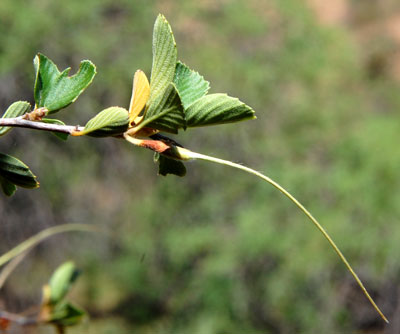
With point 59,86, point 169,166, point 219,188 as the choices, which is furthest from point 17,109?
point 219,188

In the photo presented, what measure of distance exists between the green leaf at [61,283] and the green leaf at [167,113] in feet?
1.70

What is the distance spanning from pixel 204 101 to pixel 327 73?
5930 mm

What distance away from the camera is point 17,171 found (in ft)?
1.66

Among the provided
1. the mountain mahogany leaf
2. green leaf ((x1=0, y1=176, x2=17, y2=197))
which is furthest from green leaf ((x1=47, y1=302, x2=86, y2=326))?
the mountain mahogany leaf

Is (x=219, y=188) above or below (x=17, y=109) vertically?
below

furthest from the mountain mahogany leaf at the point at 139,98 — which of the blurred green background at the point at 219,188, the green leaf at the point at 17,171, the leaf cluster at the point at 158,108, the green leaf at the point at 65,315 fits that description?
the blurred green background at the point at 219,188

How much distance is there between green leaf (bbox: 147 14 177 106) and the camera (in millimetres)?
447

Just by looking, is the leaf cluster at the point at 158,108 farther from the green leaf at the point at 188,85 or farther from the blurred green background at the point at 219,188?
the blurred green background at the point at 219,188

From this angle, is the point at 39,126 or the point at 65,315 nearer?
the point at 39,126

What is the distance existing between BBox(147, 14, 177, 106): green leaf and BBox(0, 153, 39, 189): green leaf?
13cm

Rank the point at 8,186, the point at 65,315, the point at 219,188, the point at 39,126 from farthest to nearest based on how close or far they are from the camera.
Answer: the point at 219,188
the point at 65,315
the point at 8,186
the point at 39,126

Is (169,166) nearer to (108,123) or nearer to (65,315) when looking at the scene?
(108,123)

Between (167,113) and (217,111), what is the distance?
4cm

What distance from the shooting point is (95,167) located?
17.2 feet
